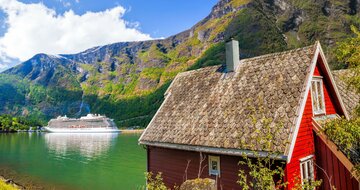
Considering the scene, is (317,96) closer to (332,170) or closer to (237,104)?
(332,170)

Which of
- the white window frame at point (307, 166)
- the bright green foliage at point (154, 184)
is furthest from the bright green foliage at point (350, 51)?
the bright green foliage at point (154, 184)

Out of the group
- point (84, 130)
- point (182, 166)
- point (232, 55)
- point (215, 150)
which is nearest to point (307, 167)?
point (215, 150)

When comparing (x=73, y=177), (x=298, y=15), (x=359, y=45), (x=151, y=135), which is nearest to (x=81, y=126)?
(x=73, y=177)

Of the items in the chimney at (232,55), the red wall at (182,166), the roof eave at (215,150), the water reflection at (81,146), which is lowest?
the water reflection at (81,146)

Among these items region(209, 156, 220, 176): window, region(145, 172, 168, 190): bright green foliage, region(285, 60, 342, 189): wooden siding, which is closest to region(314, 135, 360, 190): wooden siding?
region(285, 60, 342, 189): wooden siding

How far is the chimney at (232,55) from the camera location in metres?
13.7

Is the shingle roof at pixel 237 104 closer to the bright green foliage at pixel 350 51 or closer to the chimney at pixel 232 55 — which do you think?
the chimney at pixel 232 55

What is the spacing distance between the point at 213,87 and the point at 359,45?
25.3ft

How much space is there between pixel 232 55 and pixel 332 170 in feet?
22.1

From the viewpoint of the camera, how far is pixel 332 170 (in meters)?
10.3

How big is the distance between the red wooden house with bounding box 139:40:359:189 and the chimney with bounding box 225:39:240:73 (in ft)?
0.16

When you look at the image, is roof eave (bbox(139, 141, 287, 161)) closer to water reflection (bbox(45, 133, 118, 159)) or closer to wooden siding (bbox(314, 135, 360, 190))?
wooden siding (bbox(314, 135, 360, 190))

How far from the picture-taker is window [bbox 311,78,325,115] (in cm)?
1146

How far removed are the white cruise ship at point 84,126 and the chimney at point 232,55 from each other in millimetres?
115501
